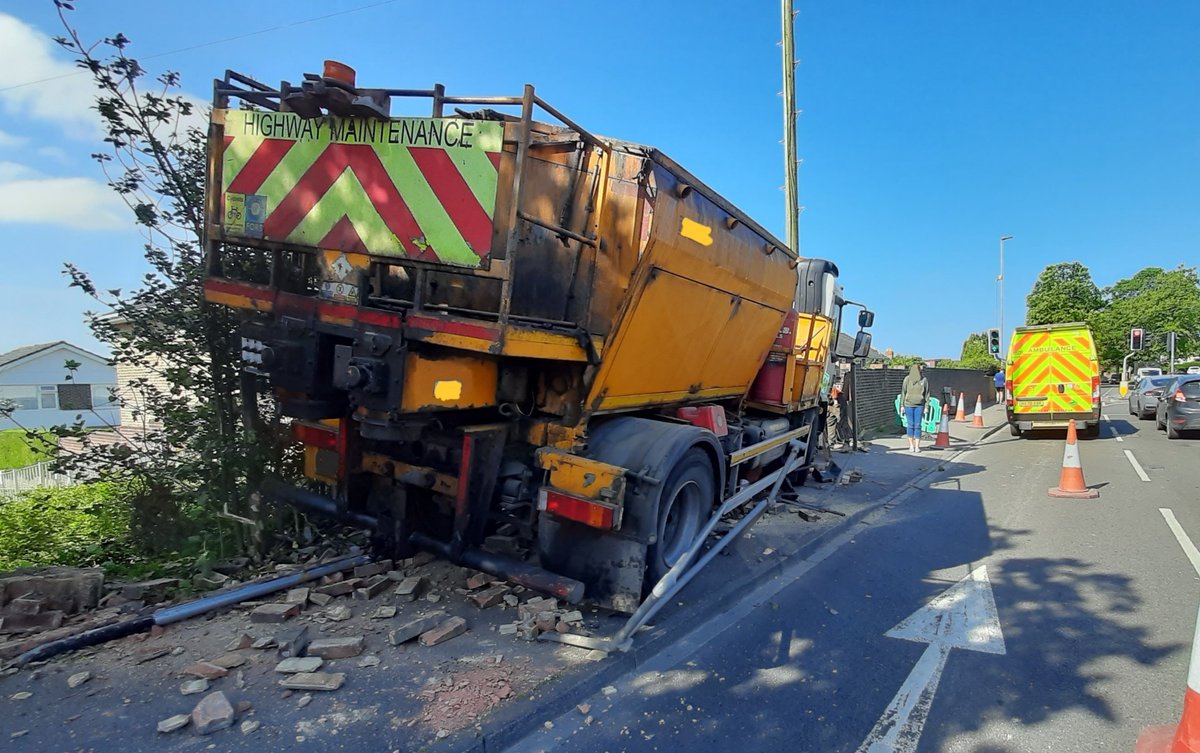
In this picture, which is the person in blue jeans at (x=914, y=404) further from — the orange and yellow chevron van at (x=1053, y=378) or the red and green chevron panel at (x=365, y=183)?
the red and green chevron panel at (x=365, y=183)

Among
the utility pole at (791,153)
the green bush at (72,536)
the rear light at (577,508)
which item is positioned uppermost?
the utility pole at (791,153)

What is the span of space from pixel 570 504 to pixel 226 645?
189 cm

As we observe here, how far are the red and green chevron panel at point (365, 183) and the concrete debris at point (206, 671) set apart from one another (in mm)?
2156

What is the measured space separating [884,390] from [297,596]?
57.0 feet

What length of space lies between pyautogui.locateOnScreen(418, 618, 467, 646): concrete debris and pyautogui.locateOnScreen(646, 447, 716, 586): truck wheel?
3.97 feet

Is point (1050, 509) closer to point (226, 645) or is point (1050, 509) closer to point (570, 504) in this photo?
point (570, 504)

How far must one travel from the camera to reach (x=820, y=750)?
111 inches

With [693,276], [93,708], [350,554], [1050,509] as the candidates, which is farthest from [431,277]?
[1050,509]

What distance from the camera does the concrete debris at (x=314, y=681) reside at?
293cm

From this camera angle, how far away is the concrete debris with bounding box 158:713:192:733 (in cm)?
260

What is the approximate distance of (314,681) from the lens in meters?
2.97

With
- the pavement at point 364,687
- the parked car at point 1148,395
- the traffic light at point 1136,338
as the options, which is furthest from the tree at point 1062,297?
the pavement at point 364,687

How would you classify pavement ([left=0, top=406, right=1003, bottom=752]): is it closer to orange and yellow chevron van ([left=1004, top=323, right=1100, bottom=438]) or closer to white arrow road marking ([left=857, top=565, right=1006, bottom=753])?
white arrow road marking ([left=857, top=565, right=1006, bottom=753])

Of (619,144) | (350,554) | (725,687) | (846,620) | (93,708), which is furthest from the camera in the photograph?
(350,554)
